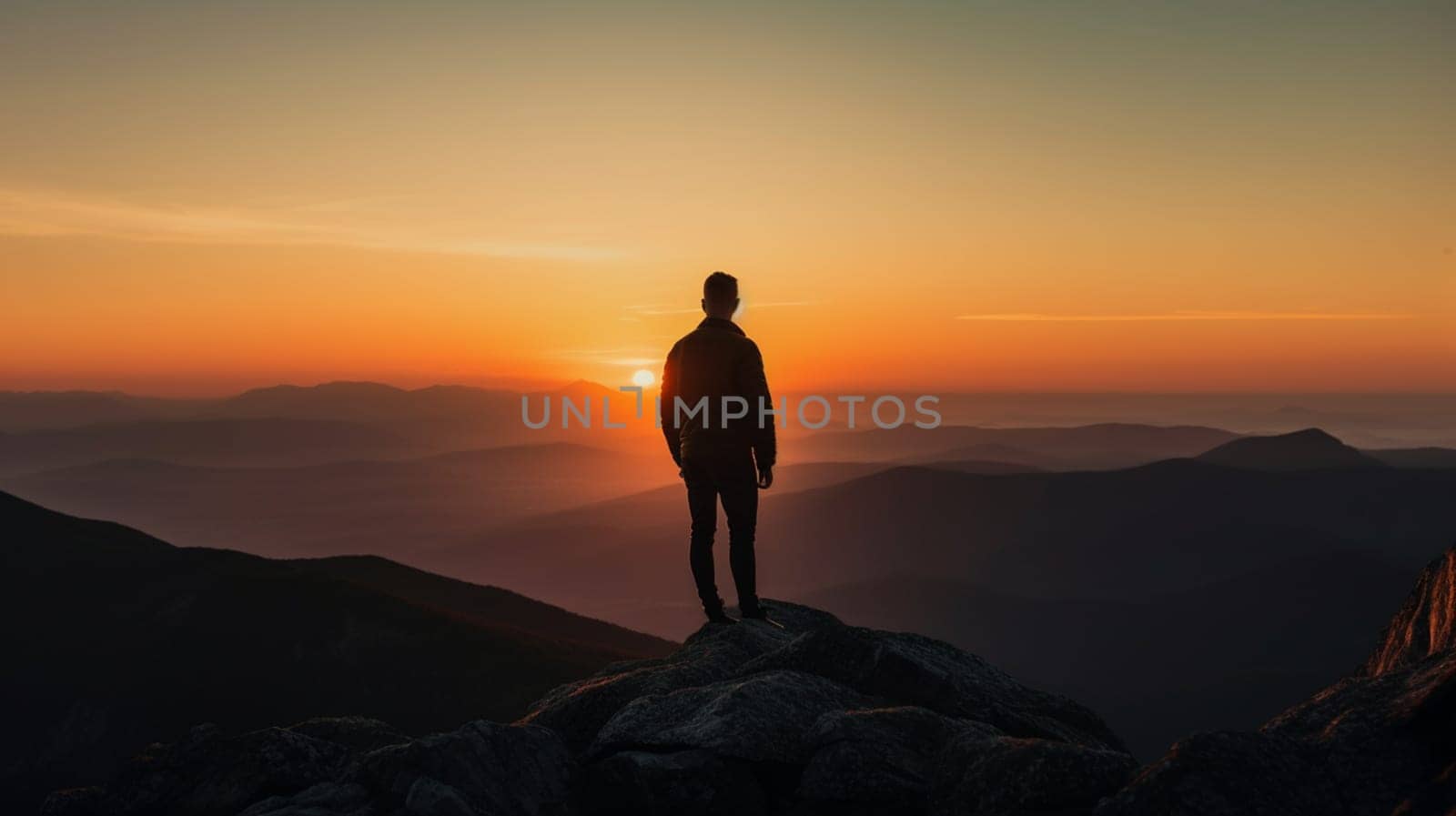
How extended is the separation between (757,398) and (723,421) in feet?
1.53

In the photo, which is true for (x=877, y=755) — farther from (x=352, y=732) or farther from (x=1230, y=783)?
(x=352, y=732)

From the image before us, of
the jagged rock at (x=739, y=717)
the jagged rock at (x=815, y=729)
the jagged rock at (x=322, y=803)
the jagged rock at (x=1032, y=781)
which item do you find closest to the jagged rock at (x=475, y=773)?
the jagged rock at (x=322, y=803)

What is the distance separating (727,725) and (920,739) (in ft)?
4.83

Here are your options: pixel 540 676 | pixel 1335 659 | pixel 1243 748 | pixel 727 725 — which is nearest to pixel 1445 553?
pixel 1243 748

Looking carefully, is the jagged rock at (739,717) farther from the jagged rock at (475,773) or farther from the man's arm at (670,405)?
the man's arm at (670,405)

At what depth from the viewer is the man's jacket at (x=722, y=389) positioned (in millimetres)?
11891

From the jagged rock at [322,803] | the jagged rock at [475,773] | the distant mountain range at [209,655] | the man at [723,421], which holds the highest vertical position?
the man at [723,421]

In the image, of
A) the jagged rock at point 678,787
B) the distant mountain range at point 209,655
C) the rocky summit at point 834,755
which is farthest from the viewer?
the distant mountain range at point 209,655

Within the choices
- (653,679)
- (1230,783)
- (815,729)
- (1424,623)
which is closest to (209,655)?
(653,679)

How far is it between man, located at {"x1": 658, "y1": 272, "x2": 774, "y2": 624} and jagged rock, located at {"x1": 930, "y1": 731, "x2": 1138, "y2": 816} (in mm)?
4996

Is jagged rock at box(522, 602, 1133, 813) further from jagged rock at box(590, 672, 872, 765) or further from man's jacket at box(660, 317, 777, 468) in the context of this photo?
man's jacket at box(660, 317, 777, 468)

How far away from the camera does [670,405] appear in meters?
12.5

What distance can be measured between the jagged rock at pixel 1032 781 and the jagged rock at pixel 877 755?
305 millimetres

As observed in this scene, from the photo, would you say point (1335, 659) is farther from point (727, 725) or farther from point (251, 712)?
point (727, 725)
